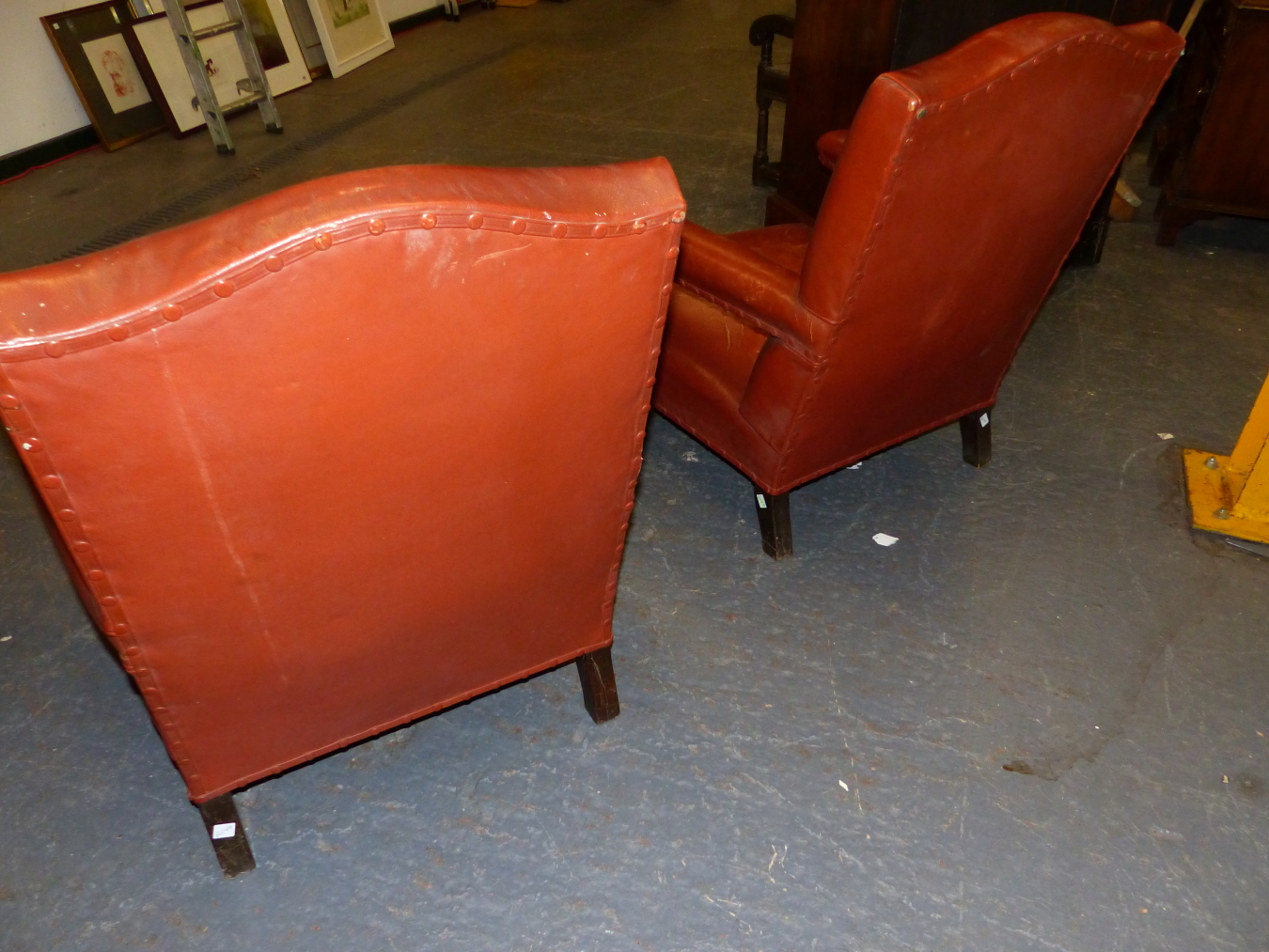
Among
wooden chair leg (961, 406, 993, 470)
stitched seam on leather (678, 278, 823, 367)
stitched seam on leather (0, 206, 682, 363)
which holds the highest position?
stitched seam on leather (0, 206, 682, 363)

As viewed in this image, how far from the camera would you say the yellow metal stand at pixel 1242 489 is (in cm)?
190

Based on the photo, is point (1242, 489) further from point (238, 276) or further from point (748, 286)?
point (238, 276)

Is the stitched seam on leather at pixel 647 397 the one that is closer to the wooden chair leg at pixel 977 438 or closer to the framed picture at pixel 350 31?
the wooden chair leg at pixel 977 438

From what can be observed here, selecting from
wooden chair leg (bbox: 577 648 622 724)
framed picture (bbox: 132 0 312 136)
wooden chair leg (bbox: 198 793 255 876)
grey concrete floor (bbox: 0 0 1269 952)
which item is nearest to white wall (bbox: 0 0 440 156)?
framed picture (bbox: 132 0 312 136)

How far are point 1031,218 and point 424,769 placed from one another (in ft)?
4.68

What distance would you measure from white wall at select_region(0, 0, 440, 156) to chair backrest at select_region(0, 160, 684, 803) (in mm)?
3590

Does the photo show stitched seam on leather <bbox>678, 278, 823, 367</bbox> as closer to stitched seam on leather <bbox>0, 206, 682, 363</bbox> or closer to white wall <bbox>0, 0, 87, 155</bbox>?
stitched seam on leather <bbox>0, 206, 682, 363</bbox>

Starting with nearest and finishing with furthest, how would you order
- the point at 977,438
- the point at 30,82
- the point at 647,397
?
the point at 647,397 → the point at 977,438 → the point at 30,82

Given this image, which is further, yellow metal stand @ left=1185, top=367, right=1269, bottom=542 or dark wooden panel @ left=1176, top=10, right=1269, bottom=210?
dark wooden panel @ left=1176, top=10, right=1269, bottom=210

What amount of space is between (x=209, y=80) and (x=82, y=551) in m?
3.68

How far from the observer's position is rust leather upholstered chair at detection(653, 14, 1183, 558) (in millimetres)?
1270

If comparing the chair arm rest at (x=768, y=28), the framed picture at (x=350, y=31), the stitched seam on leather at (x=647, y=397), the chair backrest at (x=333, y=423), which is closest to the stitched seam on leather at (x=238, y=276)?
the chair backrest at (x=333, y=423)

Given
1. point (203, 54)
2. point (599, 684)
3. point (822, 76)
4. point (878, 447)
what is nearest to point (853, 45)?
point (822, 76)

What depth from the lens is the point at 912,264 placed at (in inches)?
56.5
